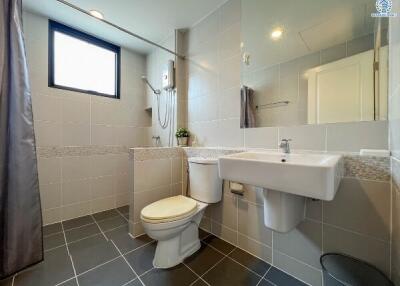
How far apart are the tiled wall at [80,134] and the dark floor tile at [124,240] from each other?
2.19ft

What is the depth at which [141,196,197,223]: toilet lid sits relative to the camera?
1.20 meters

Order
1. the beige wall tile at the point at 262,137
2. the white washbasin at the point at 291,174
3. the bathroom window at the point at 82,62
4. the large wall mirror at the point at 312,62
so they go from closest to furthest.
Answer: the white washbasin at the point at 291,174 → the large wall mirror at the point at 312,62 → the beige wall tile at the point at 262,137 → the bathroom window at the point at 82,62

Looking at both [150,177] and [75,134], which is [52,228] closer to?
[75,134]

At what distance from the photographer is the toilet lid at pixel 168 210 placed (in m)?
1.20

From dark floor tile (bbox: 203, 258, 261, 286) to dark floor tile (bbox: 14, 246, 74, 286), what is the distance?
94 cm

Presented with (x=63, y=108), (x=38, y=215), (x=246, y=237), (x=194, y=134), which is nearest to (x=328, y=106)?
(x=246, y=237)

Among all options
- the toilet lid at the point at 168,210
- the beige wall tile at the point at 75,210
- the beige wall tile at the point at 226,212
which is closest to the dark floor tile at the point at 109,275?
the toilet lid at the point at 168,210

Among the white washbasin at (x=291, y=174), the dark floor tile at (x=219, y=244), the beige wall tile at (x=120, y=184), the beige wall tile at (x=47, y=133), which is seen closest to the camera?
the white washbasin at (x=291, y=174)

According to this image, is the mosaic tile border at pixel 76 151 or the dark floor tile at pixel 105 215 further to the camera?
the dark floor tile at pixel 105 215

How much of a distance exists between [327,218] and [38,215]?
1931mm

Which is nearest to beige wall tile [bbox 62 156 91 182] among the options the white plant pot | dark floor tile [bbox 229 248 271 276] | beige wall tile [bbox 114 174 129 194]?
beige wall tile [bbox 114 174 129 194]

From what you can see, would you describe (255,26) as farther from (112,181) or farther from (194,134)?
(112,181)

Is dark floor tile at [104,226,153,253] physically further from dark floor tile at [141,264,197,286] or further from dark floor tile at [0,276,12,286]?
dark floor tile at [0,276,12,286]

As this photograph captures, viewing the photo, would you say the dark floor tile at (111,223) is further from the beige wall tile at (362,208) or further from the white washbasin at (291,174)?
the beige wall tile at (362,208)
